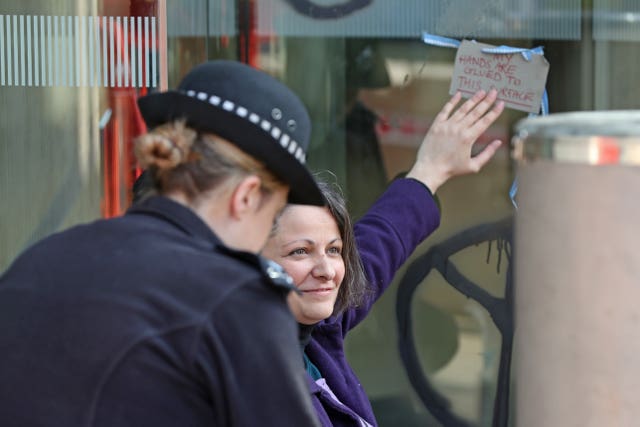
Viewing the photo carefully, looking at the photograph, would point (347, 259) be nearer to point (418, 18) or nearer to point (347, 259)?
point (347, 259)

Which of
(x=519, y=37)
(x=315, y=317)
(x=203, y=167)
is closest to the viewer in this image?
(x=203, y=167)

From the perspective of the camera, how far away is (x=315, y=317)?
2680mm

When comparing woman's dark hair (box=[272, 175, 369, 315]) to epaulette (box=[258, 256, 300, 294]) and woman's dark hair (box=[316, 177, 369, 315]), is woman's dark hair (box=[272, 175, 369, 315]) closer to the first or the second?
woman's dark hair (box=[316, 177, 369, 315])

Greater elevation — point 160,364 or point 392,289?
point 160,364

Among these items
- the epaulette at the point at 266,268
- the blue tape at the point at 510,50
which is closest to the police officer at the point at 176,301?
the epaulette at the point at 266,268

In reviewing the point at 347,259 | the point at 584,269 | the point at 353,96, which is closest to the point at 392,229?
the point at 347,259

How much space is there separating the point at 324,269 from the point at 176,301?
1211 millimetres

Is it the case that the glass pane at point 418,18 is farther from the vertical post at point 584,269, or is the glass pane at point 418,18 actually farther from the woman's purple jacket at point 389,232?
the vertical post at point 584,269

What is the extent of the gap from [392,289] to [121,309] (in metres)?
2.47

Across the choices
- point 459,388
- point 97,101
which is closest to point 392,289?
point 459,388

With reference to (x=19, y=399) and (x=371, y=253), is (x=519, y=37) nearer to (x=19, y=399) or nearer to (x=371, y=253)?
(x=371, y=253)

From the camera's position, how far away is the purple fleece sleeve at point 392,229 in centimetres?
304

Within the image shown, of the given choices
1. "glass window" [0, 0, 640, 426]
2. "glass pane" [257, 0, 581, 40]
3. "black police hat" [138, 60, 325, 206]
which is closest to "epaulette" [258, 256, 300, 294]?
"black police hat" [138, 60, 325, 206]

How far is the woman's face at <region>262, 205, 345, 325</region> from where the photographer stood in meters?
2.75
